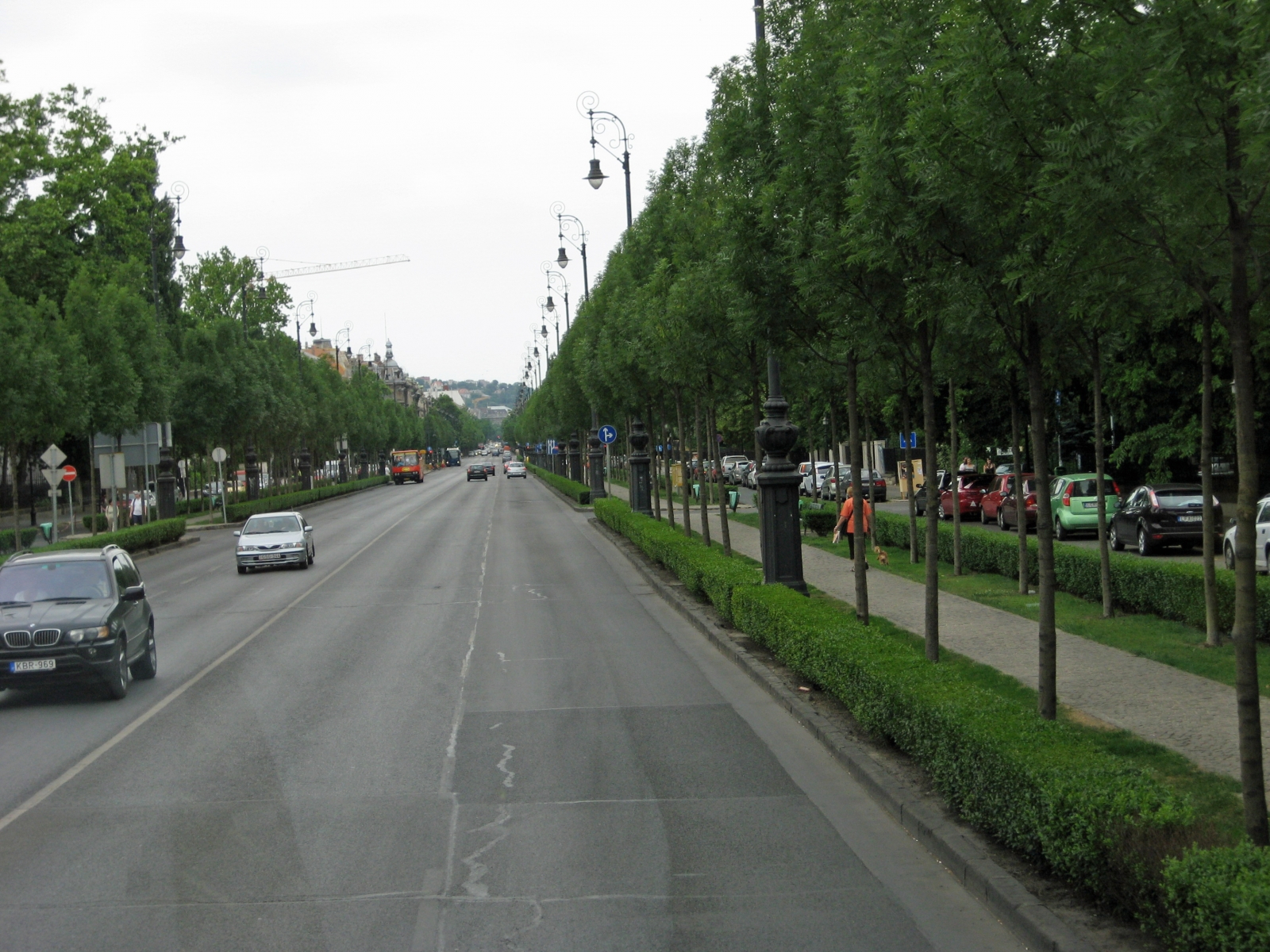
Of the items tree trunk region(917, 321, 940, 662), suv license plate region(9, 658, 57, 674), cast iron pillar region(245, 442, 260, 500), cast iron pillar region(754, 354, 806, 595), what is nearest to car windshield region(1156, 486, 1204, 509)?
cast iron pillar region(754, 354, 806, 595)

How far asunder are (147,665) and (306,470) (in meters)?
73.4

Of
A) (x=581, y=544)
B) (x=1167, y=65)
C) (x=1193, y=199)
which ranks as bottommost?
(x=581, y=544)

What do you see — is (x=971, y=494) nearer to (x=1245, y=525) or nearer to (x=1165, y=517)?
(x=1165, y=517)

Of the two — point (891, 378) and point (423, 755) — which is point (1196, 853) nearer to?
point (423, 755)

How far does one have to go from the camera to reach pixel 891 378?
22.6 metres

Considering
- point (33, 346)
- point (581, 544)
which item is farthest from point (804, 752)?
point (33, 346)

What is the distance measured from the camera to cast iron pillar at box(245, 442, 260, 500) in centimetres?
6388

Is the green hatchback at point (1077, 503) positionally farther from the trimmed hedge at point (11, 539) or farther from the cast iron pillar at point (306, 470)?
the cast iron pillar at point (306, 470)

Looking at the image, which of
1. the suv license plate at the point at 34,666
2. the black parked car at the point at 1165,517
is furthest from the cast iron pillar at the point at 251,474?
the suv license plate at the point at 34,666

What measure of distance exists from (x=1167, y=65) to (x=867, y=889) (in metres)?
4.34

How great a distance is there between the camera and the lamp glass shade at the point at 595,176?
3209 centimetres

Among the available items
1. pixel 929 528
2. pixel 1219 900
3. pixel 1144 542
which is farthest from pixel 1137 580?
pixel 1219 900

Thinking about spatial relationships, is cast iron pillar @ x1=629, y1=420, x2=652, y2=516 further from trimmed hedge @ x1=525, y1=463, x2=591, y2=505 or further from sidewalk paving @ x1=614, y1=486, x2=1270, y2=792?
sidewalk paving @ x1=614, y1=486, x2=1270, y2=792

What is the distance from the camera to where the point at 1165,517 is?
24.8 meters
